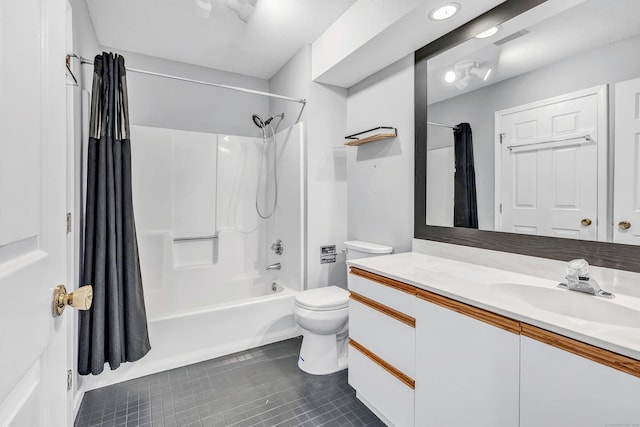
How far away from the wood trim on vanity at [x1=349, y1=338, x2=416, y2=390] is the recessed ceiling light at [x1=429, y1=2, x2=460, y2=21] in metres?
1.84

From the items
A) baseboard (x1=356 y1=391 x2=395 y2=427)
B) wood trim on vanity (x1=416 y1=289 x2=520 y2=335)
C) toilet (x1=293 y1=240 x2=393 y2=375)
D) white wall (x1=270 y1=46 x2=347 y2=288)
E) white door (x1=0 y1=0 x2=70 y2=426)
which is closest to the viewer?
white door (x1=0 y1=0 x2=70 y2=426)

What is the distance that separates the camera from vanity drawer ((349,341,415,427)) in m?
1.44

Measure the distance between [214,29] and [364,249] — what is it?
207 cm

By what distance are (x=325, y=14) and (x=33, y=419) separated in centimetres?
248

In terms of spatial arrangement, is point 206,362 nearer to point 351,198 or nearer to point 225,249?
point 225,249

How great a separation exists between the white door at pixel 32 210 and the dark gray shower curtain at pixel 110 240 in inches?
43.6

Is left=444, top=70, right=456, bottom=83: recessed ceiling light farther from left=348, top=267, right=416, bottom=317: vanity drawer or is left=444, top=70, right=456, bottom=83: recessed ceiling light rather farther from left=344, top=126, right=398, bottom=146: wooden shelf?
left=348, top=267, right=416, bottom=317: vanity drawer

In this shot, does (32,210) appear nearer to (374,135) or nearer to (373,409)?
(373,409)

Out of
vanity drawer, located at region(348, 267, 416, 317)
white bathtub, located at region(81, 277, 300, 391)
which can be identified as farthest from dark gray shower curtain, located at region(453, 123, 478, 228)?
white bathtub, located at region(81, 277, 300, 391)

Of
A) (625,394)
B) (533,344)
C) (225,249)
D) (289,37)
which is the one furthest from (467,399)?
(289,37)

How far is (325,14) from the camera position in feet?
7.18

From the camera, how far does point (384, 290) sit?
156 cm

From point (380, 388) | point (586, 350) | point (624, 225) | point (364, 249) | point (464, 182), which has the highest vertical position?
point (464, 182)

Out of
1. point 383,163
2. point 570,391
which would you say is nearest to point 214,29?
point 383,163
